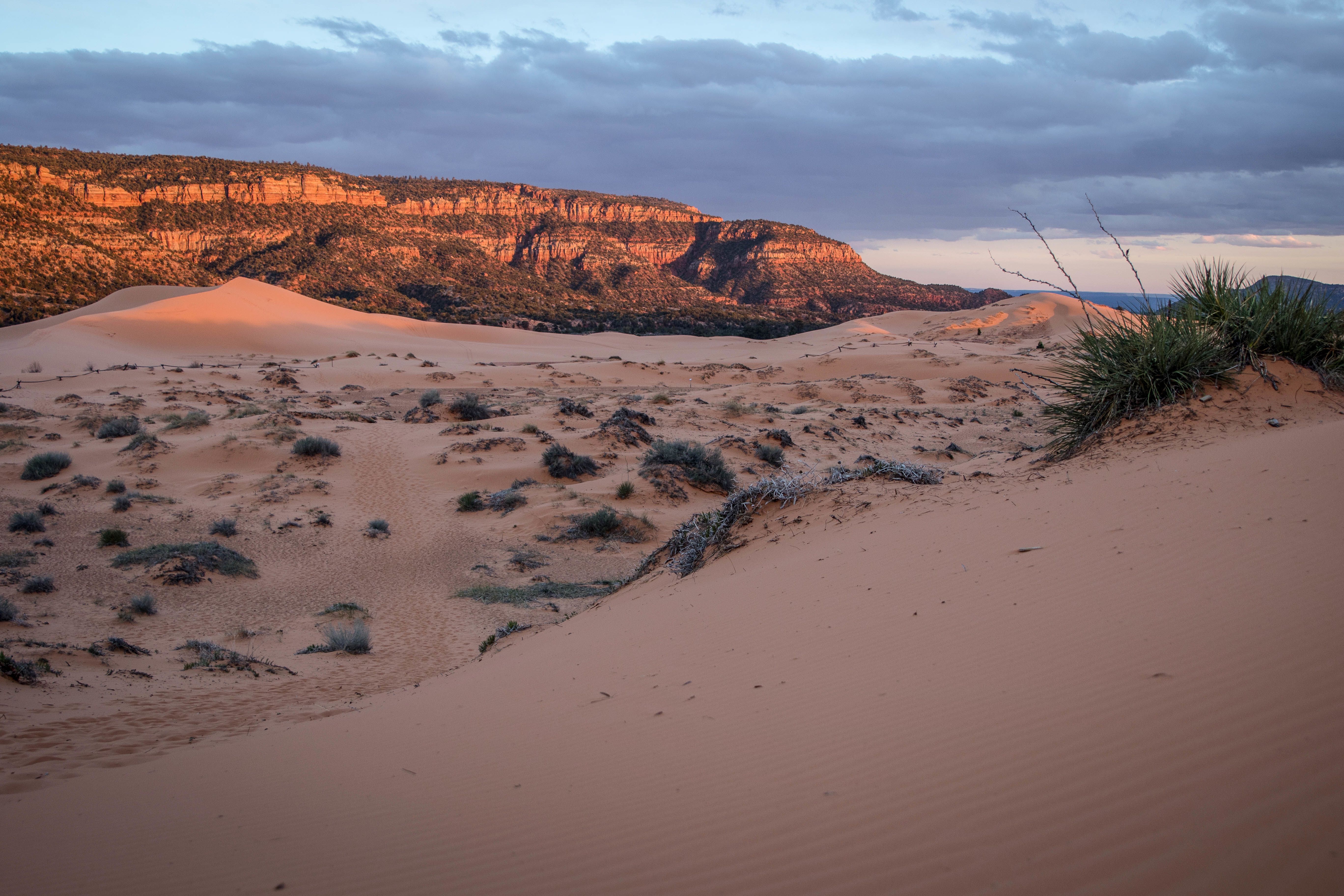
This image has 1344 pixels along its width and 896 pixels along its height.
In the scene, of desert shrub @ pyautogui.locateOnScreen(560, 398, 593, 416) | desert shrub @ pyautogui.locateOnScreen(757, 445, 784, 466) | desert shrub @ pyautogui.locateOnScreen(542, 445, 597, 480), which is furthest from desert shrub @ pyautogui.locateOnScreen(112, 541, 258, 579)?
desert shrub @ pyautogui.locateOnScreen(560, 398, 593, 416)

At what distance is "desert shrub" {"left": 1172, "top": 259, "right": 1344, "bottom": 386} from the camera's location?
7176mm

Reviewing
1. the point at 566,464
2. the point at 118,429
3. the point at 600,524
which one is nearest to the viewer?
the point at 600,524

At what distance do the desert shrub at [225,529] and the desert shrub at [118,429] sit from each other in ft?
24.9

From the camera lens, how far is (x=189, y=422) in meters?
18.4

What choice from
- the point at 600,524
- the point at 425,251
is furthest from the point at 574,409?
the point at 425,251

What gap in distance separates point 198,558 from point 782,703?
9719mm

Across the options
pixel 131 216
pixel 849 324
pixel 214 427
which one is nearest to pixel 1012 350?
pixel 849 324

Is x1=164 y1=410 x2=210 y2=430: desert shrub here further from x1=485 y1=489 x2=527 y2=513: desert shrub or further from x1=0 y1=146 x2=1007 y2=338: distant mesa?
x1=0 y1=146 x2=1007 y2=338: distant mesa

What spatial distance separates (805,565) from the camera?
6109 millimetres

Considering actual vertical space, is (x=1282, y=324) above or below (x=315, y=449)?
above

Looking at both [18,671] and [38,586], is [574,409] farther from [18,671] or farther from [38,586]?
[18,671]

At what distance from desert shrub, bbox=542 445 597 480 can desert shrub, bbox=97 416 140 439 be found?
33.3 ft

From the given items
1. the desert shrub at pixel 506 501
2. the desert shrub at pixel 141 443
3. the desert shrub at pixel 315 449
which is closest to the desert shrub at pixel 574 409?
the desert shrub at pixel 315 449

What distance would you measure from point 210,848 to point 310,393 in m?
27.8
